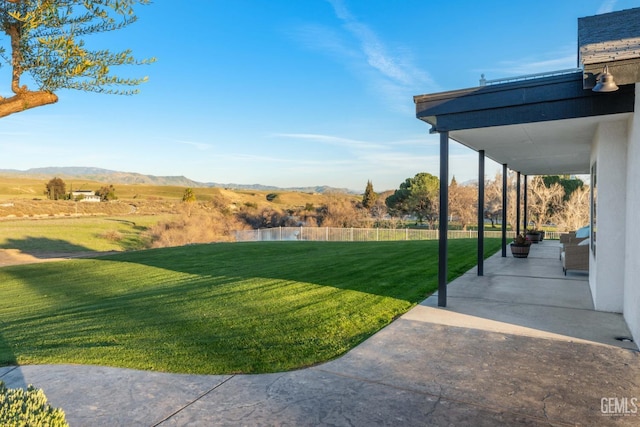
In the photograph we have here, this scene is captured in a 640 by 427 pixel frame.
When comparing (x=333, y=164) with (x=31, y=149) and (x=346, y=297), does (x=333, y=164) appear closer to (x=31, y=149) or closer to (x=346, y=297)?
(x=31, y=149)

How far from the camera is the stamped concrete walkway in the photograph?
2867 millimetres

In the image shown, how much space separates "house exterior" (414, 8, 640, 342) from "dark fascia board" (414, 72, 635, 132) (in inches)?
0.5

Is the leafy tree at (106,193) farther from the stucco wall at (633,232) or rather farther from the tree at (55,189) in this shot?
the stucco wall at (633,232)

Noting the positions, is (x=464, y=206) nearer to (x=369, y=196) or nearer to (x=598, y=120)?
(x=369, y=196)

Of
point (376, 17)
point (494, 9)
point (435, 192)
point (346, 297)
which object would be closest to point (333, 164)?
point (435, 192)

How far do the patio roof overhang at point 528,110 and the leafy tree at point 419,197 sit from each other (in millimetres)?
34902

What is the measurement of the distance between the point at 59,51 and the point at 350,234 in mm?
24620

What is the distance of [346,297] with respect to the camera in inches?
266

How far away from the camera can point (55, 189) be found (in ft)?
168

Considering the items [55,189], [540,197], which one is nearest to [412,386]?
[540,197]

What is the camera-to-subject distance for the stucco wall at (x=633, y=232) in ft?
14.8

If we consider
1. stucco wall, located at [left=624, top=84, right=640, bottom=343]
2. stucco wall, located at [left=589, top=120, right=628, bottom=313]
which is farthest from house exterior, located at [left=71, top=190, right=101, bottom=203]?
stucco wall, located at [left=624, top=84, right=640, bottom=343]

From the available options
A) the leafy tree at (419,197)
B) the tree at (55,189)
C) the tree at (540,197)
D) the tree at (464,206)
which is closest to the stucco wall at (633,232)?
the tree at (540,197)

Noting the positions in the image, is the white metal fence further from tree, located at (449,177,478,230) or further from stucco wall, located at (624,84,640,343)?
stucco wall, located at (624,84,640,343)
